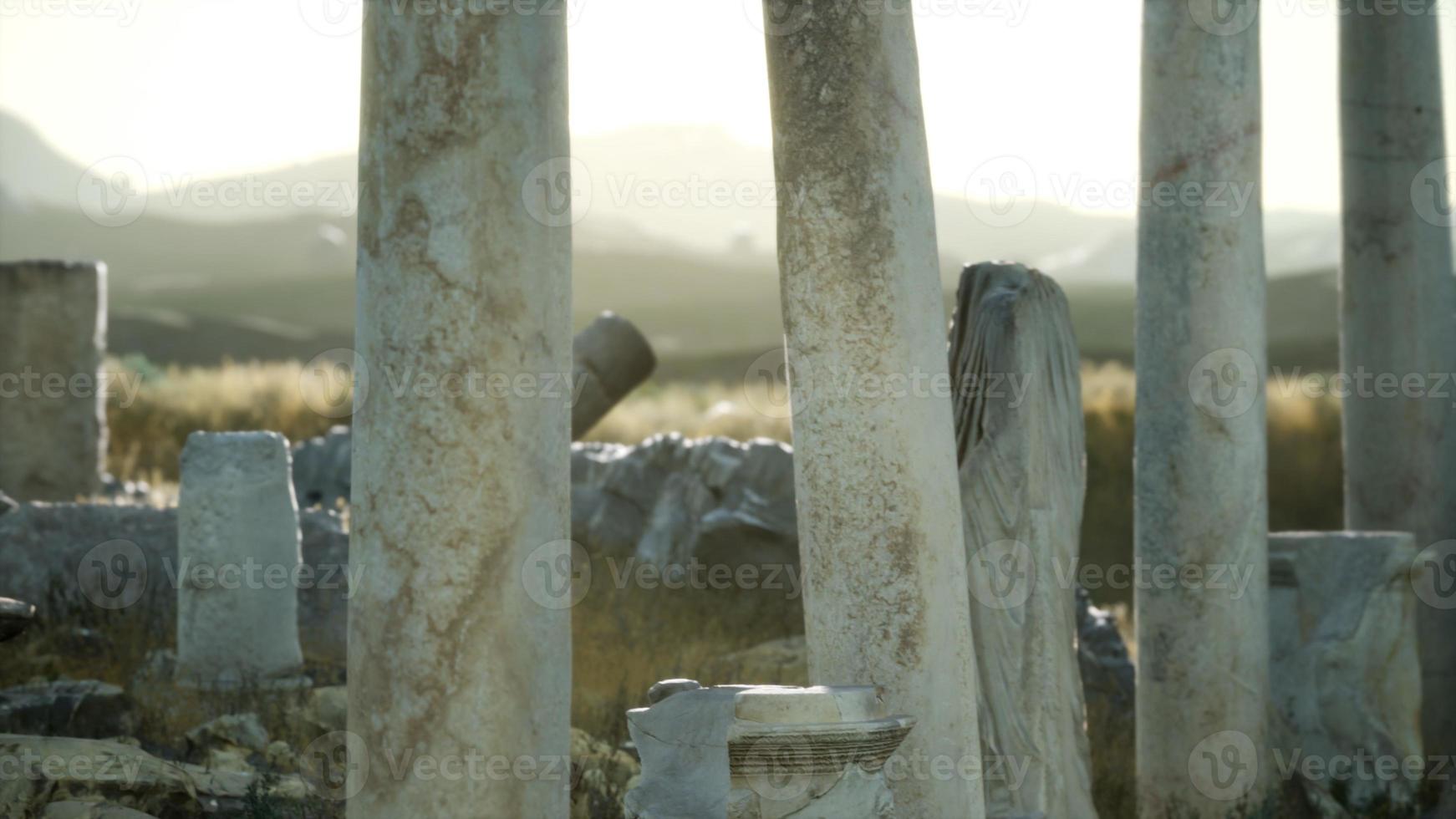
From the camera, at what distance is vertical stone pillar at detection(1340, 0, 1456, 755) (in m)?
9.80

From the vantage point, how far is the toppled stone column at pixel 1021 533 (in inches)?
236

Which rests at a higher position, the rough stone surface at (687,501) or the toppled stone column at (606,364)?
the toppled stone column at (606,364)

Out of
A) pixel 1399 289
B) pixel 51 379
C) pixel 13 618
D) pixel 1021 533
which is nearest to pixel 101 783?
pixel 13 618

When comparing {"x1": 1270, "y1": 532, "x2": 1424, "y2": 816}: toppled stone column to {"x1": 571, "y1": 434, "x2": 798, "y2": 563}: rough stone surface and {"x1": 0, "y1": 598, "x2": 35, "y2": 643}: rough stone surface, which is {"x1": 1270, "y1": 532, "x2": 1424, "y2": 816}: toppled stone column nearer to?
{"x1": 571, "y1": 434, "x2": 798, "y2": 563}: rough stone surface

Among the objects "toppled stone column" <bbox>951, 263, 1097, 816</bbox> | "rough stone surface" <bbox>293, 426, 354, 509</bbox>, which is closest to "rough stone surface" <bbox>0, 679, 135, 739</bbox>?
"toppled stone column" <bbox>951, 263, 1097, 816</bbox>

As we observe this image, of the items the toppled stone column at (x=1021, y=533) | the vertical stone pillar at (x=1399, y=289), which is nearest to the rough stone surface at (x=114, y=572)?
the toppled stone column at (x=1021, y=533)

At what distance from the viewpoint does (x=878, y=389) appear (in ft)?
16.5

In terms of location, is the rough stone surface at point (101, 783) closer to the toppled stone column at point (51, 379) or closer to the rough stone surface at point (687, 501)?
the rough stone surface at point (687, 501)

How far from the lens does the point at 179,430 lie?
64.5 ft

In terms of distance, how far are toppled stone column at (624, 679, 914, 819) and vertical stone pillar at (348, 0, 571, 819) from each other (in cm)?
40

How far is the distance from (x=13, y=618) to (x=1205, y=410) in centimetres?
552

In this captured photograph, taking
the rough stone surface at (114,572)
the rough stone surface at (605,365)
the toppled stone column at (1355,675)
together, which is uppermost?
the rough stone surface at (605,365)

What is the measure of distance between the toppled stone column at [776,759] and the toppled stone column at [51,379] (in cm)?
1140

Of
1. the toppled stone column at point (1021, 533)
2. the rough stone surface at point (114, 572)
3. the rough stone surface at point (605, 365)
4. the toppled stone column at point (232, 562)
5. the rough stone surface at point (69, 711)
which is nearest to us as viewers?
the toppled stone column at point (1021, 533)
